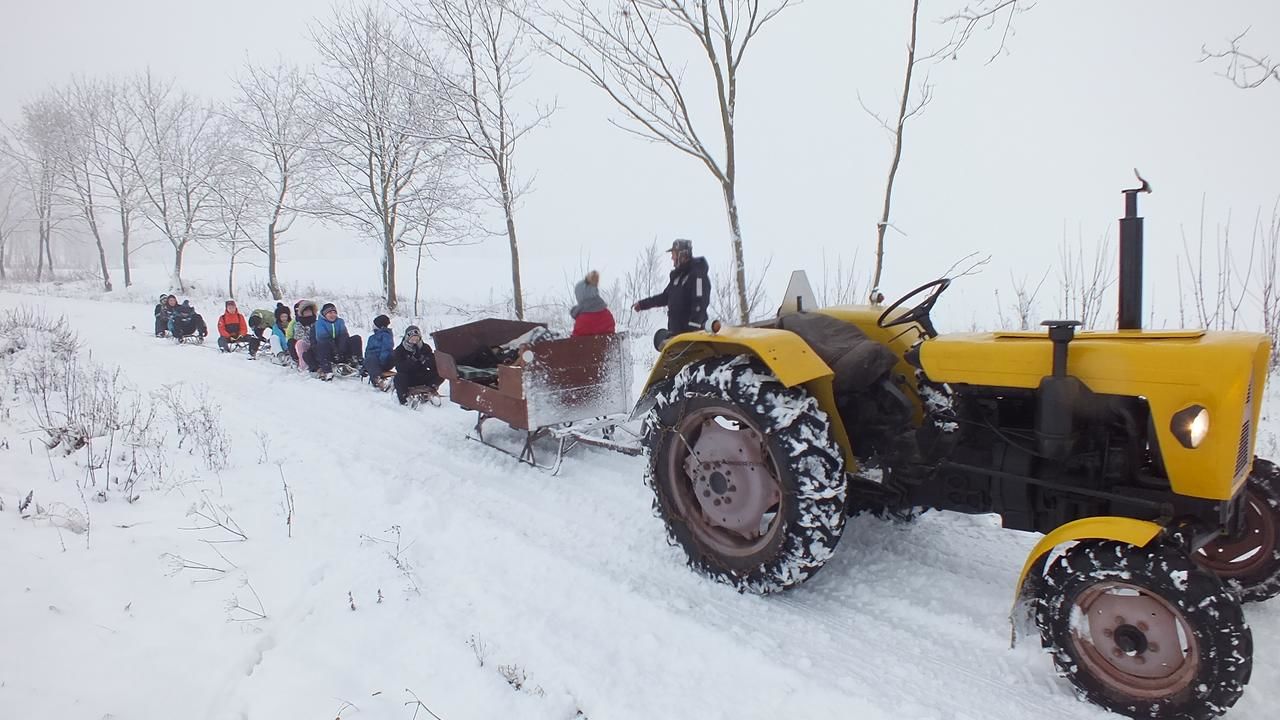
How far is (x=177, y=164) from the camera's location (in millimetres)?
22625

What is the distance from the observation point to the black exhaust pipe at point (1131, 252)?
2.14 m

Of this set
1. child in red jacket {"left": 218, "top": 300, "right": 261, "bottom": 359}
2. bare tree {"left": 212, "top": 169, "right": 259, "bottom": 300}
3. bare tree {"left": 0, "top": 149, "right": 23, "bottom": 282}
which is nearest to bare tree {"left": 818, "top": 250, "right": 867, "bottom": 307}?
child in red jacket {"left": 218, "top": 300, "right": 261, "bottom": 359}

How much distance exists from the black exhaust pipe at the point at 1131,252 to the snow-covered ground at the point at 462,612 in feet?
4.27

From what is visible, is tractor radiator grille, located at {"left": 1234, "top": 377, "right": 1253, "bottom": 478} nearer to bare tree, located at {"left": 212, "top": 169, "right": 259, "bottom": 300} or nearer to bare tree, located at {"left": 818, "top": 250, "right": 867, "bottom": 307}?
bare tree, located at {"left": 818, "top": 250, "right": 867, "bottom": 307}

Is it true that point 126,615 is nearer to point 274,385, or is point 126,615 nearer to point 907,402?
point 907,402

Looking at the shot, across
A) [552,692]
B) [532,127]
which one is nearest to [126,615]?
[552,692]

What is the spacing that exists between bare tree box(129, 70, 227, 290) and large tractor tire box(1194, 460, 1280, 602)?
87.4 ft

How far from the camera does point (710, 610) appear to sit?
2.71 metres

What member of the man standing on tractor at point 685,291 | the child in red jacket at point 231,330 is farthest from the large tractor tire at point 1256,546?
the child in red jacket at point 231,330

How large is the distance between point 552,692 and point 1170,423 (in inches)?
84.5

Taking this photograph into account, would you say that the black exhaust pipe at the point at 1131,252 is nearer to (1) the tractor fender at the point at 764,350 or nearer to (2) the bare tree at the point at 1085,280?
(1) the tractor fender at the point at 764,350

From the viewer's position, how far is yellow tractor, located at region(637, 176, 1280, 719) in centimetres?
191

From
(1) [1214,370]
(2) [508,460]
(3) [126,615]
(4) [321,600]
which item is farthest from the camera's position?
(2) [508,460]

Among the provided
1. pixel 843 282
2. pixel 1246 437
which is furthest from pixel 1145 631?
pixel 843 282
